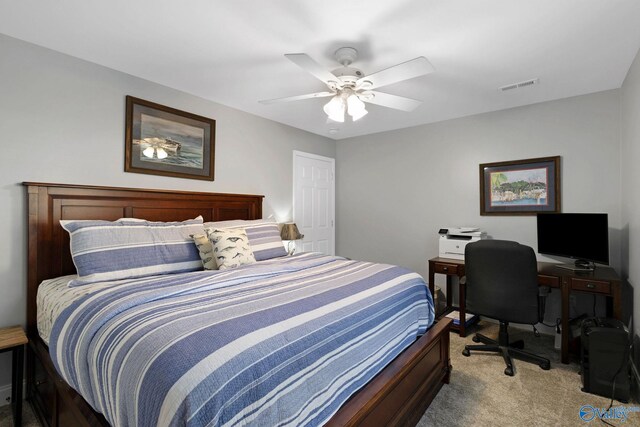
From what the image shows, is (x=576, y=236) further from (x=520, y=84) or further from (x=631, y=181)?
(x=520, y=84)

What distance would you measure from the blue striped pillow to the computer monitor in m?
3.24

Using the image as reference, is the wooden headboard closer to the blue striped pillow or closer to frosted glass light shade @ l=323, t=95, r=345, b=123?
the blue striped pillow

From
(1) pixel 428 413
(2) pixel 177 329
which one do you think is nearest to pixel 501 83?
(1) pixel 428 413

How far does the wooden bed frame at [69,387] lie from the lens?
1.43 metres

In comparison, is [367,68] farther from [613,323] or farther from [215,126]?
[613,323]

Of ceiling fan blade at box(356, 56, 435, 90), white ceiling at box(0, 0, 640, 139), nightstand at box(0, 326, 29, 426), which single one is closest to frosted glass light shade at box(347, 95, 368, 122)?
ceiling fan blade at box(356, 56, 435, 90)

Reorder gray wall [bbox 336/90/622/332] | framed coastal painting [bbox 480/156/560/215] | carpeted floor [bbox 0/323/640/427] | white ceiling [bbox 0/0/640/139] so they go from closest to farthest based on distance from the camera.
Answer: white ceiling [bbox 0/0/640/139] → carpeted floor [bbox 0/323/640/427] → gray wall [bbox 336/90/622/332] → framed coastal painting [bbox 480/156/560/215]

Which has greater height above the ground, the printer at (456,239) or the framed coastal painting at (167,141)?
the framed coastal painting at (167,141)

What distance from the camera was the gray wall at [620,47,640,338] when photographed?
89.9 inches

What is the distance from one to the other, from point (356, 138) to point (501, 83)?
2.22m

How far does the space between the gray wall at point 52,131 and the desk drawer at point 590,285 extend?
3.53 meters

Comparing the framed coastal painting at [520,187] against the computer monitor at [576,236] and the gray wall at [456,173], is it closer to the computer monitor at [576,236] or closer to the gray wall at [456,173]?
the gray wall at [456,173]

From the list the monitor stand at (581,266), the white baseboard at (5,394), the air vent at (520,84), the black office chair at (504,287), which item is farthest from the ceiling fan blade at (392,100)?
the white baseboard at (5,394)

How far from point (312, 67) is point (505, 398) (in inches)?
101
